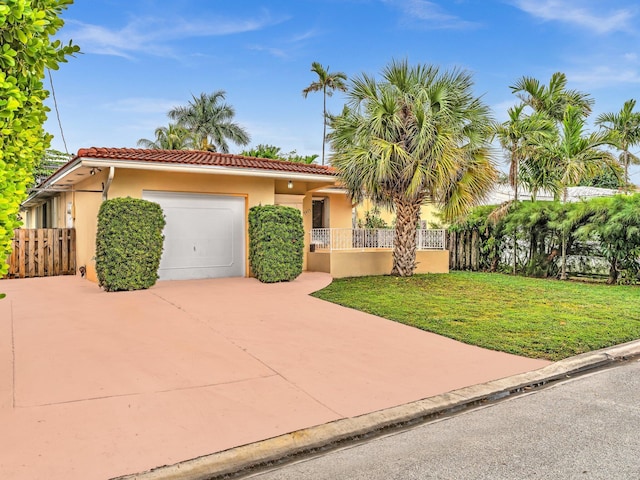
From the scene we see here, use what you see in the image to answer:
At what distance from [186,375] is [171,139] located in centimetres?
3352

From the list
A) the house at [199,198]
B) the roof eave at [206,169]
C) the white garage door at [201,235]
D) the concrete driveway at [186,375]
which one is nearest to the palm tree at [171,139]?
the house at [199,198]

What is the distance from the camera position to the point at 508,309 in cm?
889

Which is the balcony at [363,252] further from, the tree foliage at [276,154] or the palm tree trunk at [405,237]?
Result: the tree foliage at [276,154]

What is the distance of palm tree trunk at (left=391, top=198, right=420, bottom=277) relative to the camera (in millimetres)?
13234

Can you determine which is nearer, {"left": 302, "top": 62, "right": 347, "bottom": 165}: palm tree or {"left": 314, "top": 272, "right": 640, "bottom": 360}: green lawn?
{"left": 314, "top": 272, "right": 640, "bottom": 360}: green lawn

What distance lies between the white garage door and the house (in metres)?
0.03

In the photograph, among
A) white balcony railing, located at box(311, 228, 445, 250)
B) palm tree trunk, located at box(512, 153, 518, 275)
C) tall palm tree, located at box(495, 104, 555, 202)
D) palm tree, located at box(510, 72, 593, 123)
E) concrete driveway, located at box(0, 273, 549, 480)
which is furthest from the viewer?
palm tree, located at box(510, 72, 593, 123)

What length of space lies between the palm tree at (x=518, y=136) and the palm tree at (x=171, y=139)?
86.6 feet

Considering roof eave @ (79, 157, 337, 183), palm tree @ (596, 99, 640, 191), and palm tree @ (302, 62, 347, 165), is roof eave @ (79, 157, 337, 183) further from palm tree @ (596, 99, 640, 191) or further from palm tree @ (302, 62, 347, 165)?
palm tree @ (302, 62, 347, 165)

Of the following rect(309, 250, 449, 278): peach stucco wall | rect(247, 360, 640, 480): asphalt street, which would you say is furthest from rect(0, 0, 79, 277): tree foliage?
rect(309, 250, 449, 278): peach stucco wall

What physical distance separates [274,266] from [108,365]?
22.3 feet

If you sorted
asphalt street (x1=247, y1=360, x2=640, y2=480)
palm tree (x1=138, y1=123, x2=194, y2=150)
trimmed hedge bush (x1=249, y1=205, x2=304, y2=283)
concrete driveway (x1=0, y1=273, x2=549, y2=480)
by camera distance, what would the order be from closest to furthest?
asphalt street (x1=247, y1=360, x2=640, y2=480) < concrete driveway (x1=0, y1=273, x2=549, y2=480) < trimmed hedge bush (x1=249, y1=205, x2=304, y2=283) < palm tree (x1=138, y1=123, x2=194, y2=150)

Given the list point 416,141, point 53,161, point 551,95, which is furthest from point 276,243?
point 53,161

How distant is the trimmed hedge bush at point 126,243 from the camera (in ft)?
32.4
